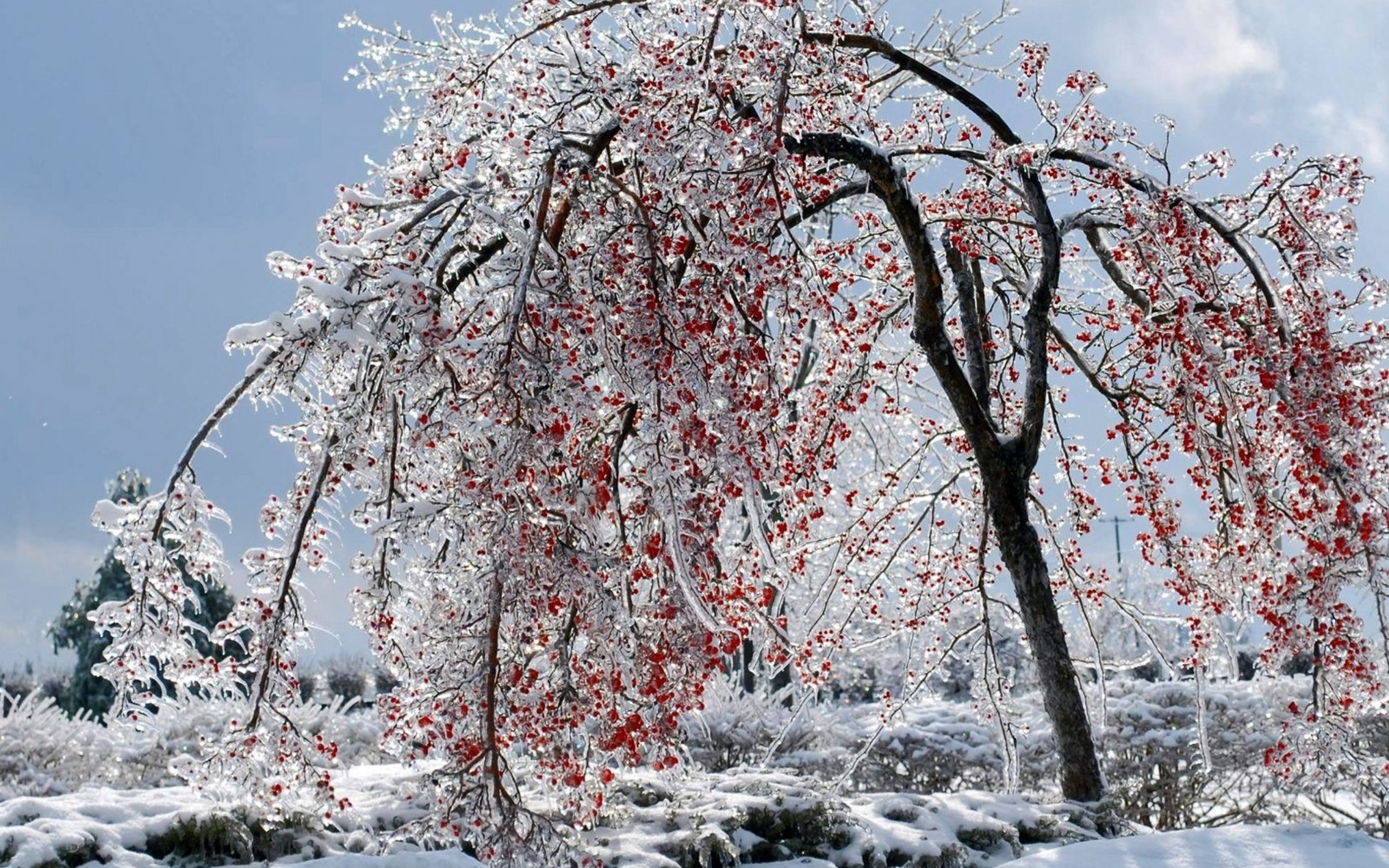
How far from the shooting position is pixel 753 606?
17.4ft

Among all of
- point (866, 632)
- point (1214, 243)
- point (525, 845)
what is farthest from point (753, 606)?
point (866, 632)

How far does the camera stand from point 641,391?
4.11 m

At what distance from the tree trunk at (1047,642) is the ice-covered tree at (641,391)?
0.02m

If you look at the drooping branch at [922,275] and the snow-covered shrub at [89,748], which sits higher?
the drooping branch at [922,275]

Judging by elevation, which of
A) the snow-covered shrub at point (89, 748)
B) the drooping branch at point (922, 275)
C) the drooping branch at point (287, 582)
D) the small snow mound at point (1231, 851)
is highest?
the drooping branch at point (922, 275)

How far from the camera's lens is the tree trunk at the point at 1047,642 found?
718 centimetres

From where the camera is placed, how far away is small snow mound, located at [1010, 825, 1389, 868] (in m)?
3.60

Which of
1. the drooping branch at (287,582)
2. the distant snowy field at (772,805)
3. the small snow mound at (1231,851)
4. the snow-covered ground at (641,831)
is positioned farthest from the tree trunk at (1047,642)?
the drooping branch at (287,582)

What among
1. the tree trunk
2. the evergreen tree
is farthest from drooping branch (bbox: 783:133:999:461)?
the evergreen tree

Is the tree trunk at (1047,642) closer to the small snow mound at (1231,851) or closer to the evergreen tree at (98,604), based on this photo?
the small snow mound at (1231,851)

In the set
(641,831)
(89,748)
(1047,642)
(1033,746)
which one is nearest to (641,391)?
(641,831)

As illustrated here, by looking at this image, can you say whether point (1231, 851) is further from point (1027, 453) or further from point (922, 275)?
point (922, 275)

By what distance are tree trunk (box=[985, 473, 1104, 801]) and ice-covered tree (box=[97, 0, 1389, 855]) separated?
20 millimetres

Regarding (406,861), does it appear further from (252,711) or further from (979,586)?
(979,586)
